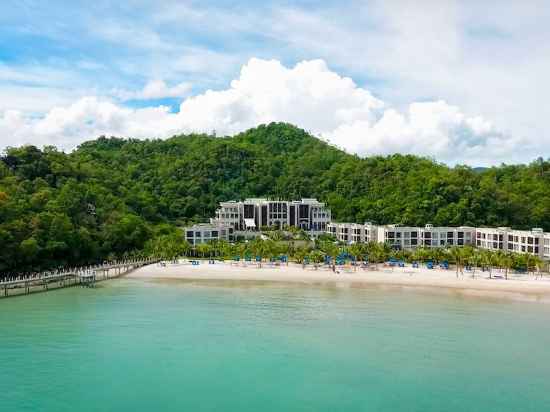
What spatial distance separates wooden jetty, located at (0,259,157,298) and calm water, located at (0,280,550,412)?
220cm

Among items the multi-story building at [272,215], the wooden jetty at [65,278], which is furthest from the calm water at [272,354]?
the multi-story building at [272,215]

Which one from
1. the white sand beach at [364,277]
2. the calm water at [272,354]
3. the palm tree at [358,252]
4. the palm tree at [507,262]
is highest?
the palm tree at [358,252]

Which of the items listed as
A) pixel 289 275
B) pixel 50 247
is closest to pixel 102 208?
pixel 50 247

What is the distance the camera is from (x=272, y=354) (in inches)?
Answer: 1165

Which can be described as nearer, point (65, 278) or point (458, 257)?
point (65, 278)

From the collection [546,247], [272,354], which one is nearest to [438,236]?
[546,247]

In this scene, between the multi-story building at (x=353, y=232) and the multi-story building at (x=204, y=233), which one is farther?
the multi-story building at (x=353, y=232)

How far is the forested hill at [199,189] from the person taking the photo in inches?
2174

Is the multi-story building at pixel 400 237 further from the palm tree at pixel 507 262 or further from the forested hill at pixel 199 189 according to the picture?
the palm tree at pixel 507 262

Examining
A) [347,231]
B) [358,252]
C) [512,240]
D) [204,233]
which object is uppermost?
[204,233]

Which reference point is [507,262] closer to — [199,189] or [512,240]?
[512,240]

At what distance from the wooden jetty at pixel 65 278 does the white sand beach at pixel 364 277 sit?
1.66 m

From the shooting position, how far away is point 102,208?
214 feet

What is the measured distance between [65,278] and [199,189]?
144 feet
